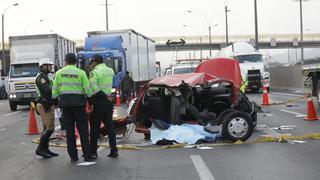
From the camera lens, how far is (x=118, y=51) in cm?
2784

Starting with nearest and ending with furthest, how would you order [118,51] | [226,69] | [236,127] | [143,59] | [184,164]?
[184,164], [236,127], [226,69], [118,51], [143,59]

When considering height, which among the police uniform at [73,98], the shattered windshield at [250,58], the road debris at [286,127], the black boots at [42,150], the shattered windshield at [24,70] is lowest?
the road debris at [286,127]

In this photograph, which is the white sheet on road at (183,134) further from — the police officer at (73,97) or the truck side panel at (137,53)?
the truck side panel at (137,53)

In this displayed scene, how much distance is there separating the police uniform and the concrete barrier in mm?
27345

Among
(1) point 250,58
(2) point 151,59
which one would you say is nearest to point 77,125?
(1) point 250,58

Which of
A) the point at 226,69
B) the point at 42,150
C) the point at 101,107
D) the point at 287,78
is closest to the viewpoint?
the point at 101,107

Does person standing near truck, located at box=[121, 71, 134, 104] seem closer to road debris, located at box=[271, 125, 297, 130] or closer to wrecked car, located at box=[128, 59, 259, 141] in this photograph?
road debris, located at box=[271, 125, 297, 130]

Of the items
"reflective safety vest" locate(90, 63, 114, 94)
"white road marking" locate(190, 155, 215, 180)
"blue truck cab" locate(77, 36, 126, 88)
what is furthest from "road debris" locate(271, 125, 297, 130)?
"blue truck cab" locate(77, 36, 126, 88)

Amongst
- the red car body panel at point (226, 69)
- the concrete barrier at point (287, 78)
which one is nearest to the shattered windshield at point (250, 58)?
the concrete barrier at point (287, 78)

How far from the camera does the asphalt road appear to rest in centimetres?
823

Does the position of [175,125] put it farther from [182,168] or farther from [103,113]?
Answer: [182,168]

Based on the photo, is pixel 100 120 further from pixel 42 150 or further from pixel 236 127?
pixel 236 127

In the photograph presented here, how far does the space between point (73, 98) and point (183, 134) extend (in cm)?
293

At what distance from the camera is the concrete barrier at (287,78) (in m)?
37.5
